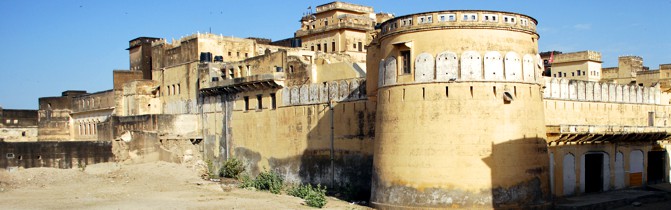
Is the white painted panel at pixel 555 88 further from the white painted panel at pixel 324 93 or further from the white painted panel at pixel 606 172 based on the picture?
the white painted panel at pixel 324 93

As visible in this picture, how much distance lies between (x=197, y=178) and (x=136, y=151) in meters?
3.82

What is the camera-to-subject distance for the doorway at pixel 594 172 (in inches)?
1140

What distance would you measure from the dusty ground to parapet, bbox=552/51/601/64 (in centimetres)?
3064

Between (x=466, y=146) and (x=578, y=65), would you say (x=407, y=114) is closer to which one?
(x=466, y=146)

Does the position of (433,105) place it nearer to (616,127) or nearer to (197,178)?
(616,127)

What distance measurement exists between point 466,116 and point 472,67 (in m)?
1.56

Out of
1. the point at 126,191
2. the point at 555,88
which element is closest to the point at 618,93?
the point at 555,88

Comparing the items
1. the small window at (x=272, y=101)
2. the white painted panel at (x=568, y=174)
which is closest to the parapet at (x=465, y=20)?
the white painted panel at (x=568, y=174)

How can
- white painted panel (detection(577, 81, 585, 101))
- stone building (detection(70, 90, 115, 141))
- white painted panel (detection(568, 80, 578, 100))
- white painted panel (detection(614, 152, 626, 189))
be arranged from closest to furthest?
white painted panel (detection(568, 80, 578, 100))
white painted panel (detection(577, 81, 585, 101))
white painted panel (detection(614, 152, 626, 189))
stone building (detection(70, 90, 115, 141))

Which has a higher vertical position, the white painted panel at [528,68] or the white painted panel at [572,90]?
the white painted panel at [528,68]

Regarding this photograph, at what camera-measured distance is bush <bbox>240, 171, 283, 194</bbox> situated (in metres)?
33.1

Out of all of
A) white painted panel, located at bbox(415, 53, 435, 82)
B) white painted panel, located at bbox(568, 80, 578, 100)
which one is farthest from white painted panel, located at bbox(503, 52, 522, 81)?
white painted panel, located at bbox(568, 80, 578, 100)

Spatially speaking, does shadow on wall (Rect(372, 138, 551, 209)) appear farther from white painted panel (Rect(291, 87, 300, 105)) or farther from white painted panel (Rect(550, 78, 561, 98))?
white painted panel (Rect(291, 87, 300, 105))

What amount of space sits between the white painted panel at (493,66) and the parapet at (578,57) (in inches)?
1277
